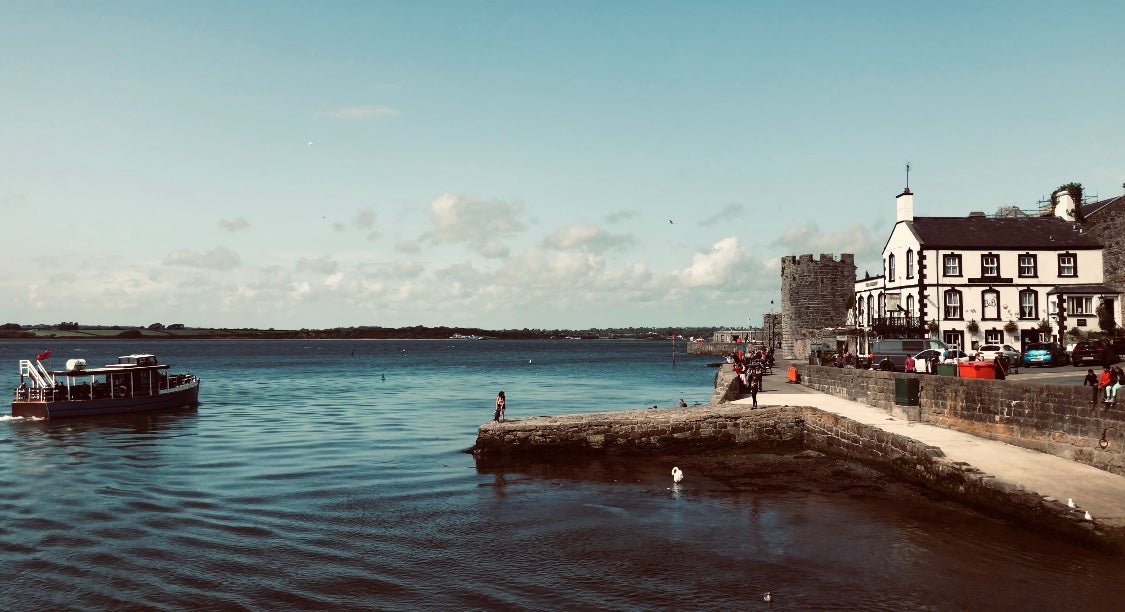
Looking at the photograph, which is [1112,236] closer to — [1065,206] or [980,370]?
[1065,206]

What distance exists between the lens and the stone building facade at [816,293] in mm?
67188

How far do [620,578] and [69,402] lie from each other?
134 ft

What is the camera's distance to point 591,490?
2084 cm

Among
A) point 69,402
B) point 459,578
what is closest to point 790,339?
point 69,402

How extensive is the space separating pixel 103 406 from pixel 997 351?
164 ft

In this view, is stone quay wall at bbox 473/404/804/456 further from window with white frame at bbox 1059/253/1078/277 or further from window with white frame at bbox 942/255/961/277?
window with white frame at bbox 1059/253/1078/277

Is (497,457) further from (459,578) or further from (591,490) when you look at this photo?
(459,578)

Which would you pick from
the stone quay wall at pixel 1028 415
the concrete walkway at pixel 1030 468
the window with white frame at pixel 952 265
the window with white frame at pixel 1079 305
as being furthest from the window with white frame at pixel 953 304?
the concrete walkway at pixel 1030 468

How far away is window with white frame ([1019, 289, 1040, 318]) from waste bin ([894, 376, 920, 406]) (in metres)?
27.9

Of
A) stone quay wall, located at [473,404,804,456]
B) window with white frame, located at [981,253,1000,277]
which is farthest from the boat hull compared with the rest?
window with white frame, located at [981,253,1000,277]

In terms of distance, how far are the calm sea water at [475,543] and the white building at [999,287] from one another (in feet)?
100

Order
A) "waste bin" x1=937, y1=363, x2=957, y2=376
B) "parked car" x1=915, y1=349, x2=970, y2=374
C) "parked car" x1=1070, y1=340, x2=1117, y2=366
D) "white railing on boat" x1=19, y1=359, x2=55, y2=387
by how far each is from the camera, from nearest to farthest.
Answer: "waste bin" x1=937, y1=363, x2=957, y2=376 < "parked car" x1=915, y1=349, x2=970, y2=374 < "parked car" x1=1070, y1=340, x2=1117, y2=366 < "white railing on boat" x1=19, y1=359, x2=55, y2=387

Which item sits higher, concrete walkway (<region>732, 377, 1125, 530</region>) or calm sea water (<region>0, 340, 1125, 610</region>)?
concrete walkway (<region>732, 377, 1125, 530</region>)

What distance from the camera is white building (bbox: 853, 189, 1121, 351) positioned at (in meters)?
46.0
